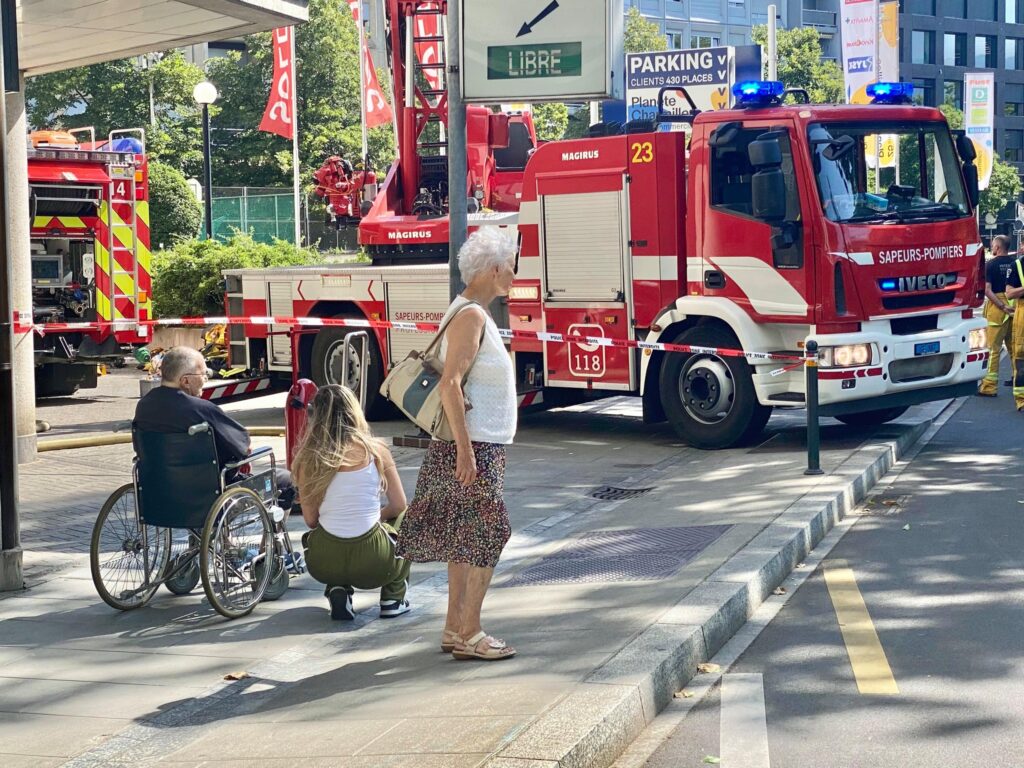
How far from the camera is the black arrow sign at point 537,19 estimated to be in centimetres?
1058

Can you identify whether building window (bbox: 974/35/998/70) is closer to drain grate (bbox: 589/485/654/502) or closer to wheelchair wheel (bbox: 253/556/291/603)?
drain grate (bbox: 589/485/654/502)

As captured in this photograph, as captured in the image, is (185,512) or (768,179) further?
(768,179)

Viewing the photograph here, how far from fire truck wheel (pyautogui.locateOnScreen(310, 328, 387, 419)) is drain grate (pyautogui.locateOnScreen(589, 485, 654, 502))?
465cm

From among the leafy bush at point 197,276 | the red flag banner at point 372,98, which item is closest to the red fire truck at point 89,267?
the leafy bush at point 197,276

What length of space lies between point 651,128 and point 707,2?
73.2 metres

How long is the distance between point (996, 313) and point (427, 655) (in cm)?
1287

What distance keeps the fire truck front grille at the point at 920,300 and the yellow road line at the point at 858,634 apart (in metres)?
4.47

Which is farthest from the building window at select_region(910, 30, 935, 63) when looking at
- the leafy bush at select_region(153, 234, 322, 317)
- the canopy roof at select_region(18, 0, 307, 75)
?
the canopy roof at select_region(18, 0, 307, 75)

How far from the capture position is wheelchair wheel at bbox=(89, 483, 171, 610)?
7152 millimetres

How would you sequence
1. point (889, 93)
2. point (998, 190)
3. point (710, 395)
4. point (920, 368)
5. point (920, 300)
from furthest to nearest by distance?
point (998, 190) → point (889, 93) → point (710, 395) → point (920, 368) → point (920, 300)

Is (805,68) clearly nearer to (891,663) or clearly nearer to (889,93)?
(889,93)

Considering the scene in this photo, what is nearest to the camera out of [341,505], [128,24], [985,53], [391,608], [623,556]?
[341,505]

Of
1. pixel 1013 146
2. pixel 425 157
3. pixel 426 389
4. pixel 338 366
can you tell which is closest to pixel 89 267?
pixel 338 366

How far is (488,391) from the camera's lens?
19.4ft
